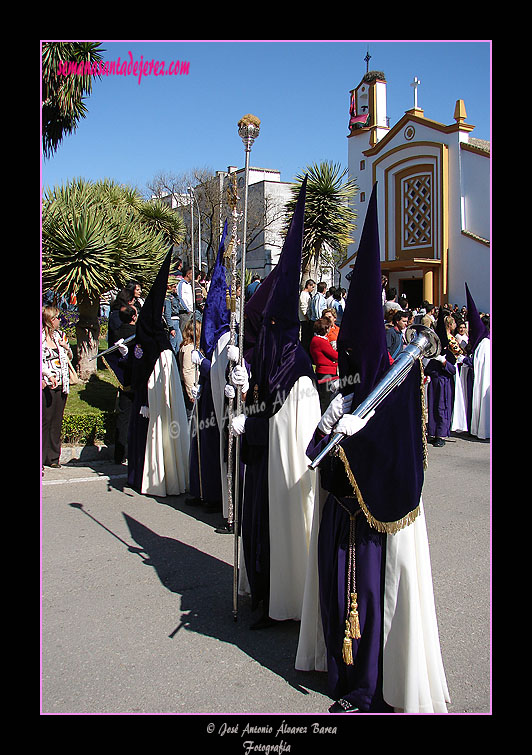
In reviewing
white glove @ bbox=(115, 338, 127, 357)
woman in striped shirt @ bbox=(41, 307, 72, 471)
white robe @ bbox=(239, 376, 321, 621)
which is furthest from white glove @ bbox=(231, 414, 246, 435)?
woman in striped shirt @ bbox=(41, 307, 72, 471)

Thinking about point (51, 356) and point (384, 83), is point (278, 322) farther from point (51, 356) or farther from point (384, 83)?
point (384, 83)

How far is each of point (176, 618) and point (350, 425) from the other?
6.92 feet

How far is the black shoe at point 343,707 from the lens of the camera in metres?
3.18

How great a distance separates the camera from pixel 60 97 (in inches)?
436

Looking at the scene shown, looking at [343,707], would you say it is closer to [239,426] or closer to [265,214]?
[239,426]

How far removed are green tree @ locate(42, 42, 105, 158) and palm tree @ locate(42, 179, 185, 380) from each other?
1006mm

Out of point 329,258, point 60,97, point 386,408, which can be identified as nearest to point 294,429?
point 386,408

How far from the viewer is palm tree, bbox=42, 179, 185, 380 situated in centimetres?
1023

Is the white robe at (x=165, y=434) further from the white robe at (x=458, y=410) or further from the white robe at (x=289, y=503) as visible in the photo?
the white robe at (x=458, y=410)

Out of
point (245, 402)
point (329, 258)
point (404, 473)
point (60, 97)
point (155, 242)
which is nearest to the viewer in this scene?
point (404, 473)

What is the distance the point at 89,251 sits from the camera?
10.3 m

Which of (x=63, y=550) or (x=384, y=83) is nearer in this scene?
(x=63, y=550)

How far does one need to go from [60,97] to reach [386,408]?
10.2 meters

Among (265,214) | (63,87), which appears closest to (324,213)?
(63,87)
